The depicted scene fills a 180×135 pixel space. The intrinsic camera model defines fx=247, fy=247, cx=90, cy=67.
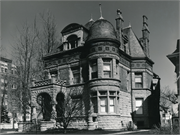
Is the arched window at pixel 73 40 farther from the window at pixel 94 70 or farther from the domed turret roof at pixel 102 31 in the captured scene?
the window at pixel 94 70

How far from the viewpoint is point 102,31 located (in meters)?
25.6

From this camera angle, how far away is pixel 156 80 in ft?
105

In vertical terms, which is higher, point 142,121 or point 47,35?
point 47,35

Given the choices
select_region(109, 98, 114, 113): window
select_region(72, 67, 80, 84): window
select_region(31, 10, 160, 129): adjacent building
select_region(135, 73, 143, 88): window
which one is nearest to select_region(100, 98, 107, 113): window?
select_region(31, 10, 160, 129): adjacent building

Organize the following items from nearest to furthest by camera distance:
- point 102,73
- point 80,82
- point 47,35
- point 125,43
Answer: point 102,73 < point 80,82 < point 125,43 < point 47,35

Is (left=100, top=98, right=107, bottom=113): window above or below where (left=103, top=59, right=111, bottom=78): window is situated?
below

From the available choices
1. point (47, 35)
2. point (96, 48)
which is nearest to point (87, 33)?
point (96, 48)

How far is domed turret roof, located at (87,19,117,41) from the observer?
2520cm

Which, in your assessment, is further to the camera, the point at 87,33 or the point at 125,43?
the point at 125,43

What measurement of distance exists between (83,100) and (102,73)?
3.79 meters

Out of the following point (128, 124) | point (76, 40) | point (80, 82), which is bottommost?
point (128, 124)

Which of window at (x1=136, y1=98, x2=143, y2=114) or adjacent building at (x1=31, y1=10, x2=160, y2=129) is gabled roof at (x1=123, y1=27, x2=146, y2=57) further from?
window at (x1=136, y1=98, x2=143, y2=114)

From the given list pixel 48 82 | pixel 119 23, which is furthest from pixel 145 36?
pixel 48 82

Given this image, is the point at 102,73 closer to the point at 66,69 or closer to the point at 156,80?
the point at 66,69
